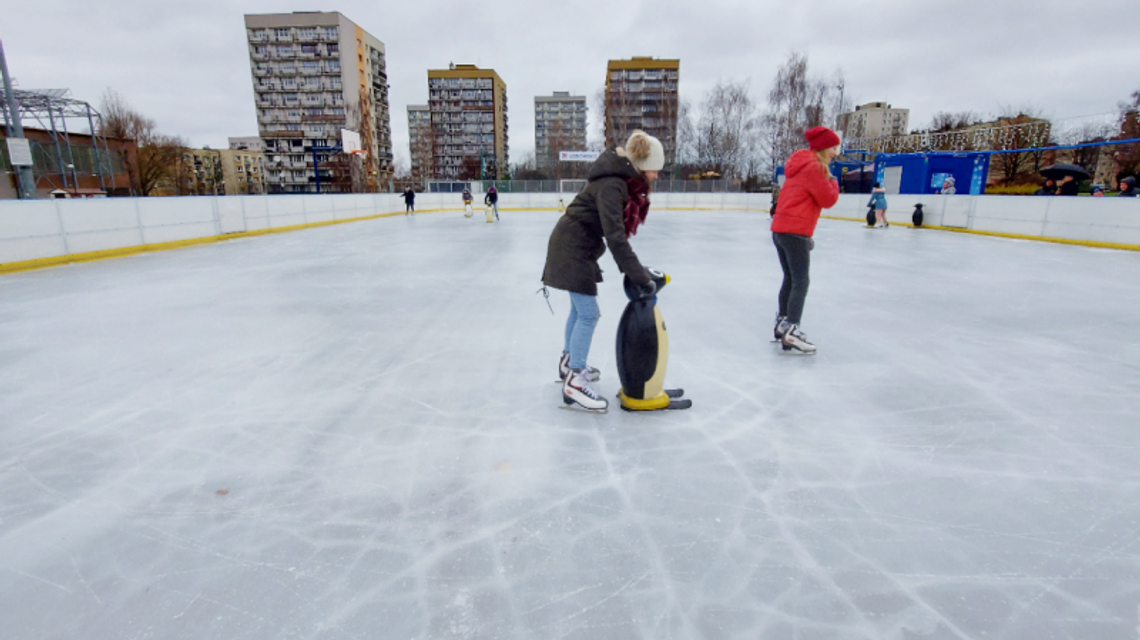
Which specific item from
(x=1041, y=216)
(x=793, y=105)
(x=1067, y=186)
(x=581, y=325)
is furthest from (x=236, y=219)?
(x=793, y=105)

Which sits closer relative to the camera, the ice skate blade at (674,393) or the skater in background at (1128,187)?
the ice skate blade at (674,393)

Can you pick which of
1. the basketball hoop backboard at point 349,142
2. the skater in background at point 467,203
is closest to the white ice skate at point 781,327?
the skater in background at point 467,203

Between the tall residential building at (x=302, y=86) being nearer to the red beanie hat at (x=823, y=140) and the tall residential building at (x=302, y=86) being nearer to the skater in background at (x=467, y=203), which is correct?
the skater in background at (x=467, y=203)

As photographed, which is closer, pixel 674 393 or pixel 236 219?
pixel 674 393

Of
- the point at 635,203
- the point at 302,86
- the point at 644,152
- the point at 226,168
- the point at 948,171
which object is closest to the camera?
the point at 644,152

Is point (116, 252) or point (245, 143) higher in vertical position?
point (245, 143)

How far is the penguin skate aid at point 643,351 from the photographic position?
95.0 inches

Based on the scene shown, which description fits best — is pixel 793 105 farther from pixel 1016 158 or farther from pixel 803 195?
pixel 803 195

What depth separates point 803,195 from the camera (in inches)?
125

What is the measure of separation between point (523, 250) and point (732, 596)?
7.87 m

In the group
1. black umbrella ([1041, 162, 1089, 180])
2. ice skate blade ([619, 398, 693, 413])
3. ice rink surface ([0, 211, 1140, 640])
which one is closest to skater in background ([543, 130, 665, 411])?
ice skate blade ([619, 398, 693, 413])

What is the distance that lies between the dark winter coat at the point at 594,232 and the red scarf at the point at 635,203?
1.6 inches

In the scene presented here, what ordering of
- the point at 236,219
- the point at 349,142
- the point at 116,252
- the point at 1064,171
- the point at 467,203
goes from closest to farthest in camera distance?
the point at 116,252
the point at 1064,171
the point at 236,219
the point at 467,203
the point at 349,142

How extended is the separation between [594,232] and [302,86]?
67.2m
